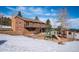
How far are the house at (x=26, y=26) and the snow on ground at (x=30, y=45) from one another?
0.29 ft

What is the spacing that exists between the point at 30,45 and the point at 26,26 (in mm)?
231

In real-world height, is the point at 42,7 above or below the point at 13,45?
above

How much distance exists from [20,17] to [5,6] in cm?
21

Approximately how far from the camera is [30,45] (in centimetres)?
206

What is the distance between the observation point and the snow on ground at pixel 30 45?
2.05 meters

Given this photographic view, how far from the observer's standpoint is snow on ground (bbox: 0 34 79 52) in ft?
6.74

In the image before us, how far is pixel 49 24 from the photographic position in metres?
2.08

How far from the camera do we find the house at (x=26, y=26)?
207cm

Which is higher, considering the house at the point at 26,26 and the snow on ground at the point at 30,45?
the house at the point at 26,26

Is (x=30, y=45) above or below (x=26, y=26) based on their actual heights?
below

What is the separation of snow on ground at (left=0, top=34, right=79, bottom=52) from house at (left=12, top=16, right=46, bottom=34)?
0.09 metres
